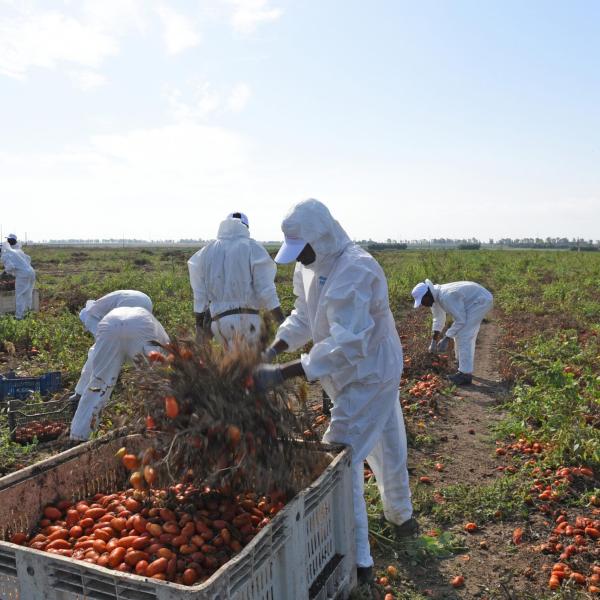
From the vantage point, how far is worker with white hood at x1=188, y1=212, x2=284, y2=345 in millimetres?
4969

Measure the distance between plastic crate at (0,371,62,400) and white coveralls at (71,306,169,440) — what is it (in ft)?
6.47

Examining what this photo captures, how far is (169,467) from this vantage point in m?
2.29

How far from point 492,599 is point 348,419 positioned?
1.17 metres

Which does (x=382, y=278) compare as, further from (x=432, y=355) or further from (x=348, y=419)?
(x=432, y=355)

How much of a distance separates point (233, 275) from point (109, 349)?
3.85ft

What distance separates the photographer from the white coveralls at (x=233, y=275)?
4.97 metres

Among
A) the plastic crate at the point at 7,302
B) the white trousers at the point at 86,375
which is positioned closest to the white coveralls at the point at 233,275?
the white trousers at the point at 86,375

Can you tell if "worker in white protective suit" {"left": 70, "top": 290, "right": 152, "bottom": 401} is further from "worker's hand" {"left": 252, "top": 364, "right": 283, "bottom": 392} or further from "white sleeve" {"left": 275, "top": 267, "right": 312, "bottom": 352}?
"worker's hand" {"left": 252, "top": 364, "right": 283, "bottom": 392}

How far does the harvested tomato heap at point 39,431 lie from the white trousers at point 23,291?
22.9ft

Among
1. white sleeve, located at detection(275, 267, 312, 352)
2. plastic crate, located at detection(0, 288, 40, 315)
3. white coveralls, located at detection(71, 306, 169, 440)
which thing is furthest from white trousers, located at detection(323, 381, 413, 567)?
plastic crate, located at detection(0, 288, 40, 315)

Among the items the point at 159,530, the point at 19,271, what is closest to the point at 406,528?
the point at 159,530

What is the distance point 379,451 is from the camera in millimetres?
3330

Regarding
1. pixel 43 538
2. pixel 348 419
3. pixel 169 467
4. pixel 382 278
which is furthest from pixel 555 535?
pixel 43 538

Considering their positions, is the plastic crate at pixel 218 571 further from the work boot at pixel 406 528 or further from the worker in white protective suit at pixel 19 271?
the worker in white protective suit at pixel 19 271
